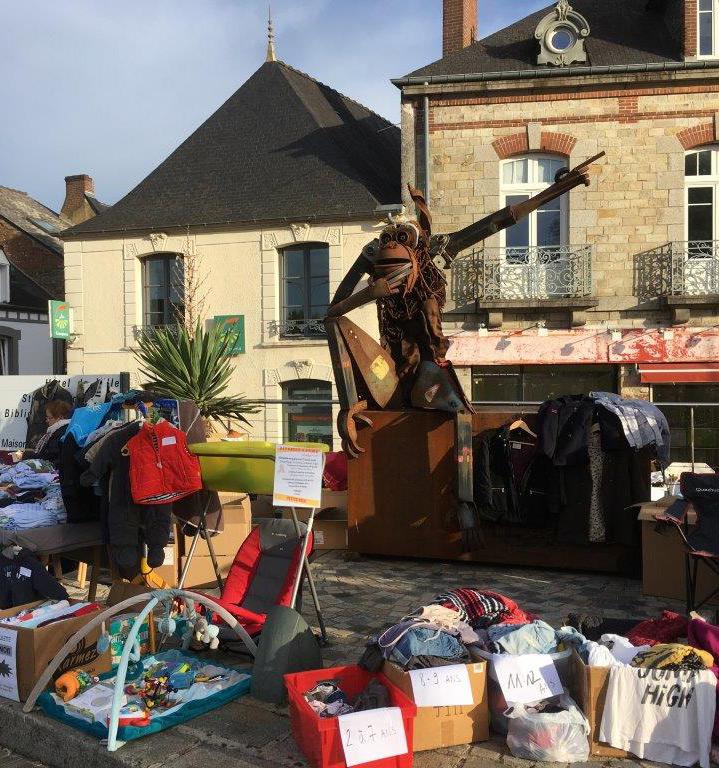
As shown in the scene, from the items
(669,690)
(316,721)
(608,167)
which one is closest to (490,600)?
(669,690)

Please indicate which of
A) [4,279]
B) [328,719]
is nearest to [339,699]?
[328,719]

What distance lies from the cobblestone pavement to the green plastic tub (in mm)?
1066

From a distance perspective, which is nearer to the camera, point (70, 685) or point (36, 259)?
point (70, 685)

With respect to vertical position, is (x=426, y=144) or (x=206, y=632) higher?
(x=426, y=144)

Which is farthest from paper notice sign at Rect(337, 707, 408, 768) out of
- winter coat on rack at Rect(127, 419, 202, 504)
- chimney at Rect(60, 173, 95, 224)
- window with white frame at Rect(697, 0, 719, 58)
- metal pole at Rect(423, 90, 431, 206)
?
chimney at Rect(60, 173, 95, 224)

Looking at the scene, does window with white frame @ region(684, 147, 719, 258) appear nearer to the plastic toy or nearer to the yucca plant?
the yucca plant

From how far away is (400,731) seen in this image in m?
3.27

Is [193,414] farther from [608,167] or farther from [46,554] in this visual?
[608,167]

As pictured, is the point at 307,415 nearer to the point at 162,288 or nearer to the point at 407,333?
the point at 162,288

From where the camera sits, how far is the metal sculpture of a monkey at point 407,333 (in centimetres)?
677

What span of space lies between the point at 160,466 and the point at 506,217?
385cm

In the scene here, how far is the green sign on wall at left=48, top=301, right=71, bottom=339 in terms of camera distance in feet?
56.1

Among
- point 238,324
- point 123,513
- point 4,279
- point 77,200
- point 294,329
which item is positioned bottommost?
point 123,513

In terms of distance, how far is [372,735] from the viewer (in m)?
3.22
